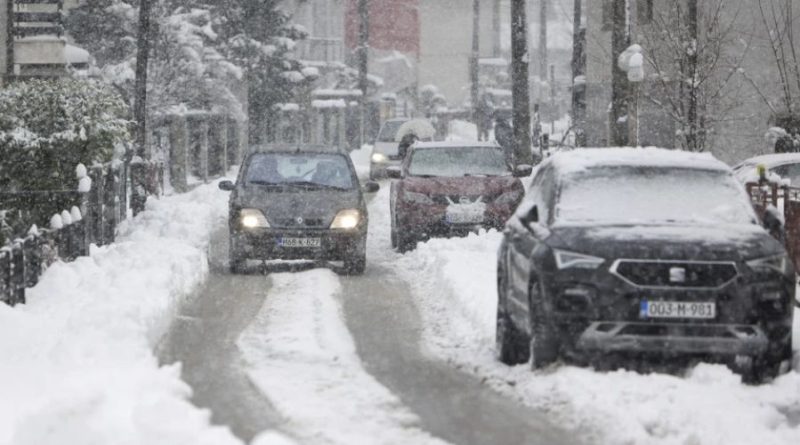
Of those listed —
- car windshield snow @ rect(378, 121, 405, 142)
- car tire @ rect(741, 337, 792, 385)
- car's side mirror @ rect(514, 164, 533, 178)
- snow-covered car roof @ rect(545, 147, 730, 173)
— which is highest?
car windshield snow @ rect(378, 121, 405, 142)

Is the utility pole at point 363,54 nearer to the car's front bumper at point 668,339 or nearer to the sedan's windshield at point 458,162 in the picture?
the sedan's windshield at point 458,162

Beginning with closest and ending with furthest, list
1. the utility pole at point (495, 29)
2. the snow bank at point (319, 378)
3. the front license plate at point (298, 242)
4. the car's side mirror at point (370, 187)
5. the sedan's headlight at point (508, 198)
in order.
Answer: the snow bank at point (319, 378) < the front license plate at point (298, 242) < the car's side mirror at point (370, 187) < the sedan's headlight at point (508, 198) < the utility pole at point (495, 29)

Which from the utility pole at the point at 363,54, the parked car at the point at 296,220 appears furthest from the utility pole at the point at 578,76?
the parked car at the point at 296,220

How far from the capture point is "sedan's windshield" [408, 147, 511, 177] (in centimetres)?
2072

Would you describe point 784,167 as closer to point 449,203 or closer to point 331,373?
point 449,203

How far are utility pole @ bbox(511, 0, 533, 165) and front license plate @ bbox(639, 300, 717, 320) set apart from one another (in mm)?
22061

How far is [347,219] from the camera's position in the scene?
1727 cm

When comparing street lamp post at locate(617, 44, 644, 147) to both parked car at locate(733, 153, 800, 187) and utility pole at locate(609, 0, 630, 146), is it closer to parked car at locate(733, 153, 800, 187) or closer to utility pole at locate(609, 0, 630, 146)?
utility pole at locate(609, 0, 630, 146)

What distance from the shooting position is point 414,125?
4375 centimetres

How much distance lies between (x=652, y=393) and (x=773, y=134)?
873 inches

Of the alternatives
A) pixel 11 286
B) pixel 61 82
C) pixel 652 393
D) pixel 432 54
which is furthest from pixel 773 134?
pixel 432 54

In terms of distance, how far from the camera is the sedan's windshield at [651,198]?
32.7 feet

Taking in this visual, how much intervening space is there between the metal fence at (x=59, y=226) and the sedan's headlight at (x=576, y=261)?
18.6 ft

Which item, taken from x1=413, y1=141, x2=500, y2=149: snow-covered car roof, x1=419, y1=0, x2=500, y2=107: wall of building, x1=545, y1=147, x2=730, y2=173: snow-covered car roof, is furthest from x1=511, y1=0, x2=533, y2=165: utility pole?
x1=419, y1=0, x2=500, y2=107: wall of building
